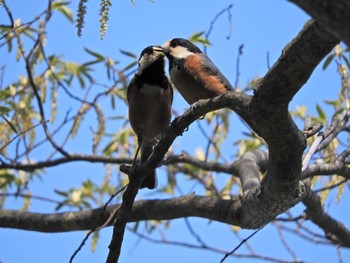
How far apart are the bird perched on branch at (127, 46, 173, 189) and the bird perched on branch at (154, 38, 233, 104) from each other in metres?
0.17

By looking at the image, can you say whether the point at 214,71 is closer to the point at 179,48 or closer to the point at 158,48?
the point at 179,48

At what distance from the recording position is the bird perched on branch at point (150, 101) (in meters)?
3.62

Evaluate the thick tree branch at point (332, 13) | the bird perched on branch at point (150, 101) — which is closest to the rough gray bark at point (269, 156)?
the bird perched on branch at point (150, 101)

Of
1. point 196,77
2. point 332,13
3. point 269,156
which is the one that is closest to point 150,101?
point 196,77

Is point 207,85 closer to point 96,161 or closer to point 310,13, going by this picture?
point 96,161

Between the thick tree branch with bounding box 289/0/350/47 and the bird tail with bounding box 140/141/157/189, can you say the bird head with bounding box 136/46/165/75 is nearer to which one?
the bird tail with bounding box 140/141/157/189

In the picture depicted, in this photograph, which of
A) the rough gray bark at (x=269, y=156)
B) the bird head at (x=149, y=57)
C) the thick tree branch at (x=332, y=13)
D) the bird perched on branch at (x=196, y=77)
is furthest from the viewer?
the bird head at (x=149, y=57)

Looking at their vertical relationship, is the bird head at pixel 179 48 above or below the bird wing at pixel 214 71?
above

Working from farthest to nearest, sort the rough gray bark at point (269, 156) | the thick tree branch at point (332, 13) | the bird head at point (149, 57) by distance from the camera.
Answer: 1. the bird head at point (149, 57)
2. the rough gray bark at point (269, 156)
3. the thick tree branch at point (332, 13)

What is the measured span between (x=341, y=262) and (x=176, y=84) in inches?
67.3

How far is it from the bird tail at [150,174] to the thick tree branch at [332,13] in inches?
110

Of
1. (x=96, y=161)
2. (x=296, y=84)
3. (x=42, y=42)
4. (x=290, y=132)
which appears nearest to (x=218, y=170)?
(x=96, y=161)

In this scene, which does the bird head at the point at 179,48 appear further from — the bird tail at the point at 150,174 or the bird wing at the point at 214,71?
the bird tail at the point at 150,174

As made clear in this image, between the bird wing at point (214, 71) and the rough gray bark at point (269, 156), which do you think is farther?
the bird wing at point (214, 71)
